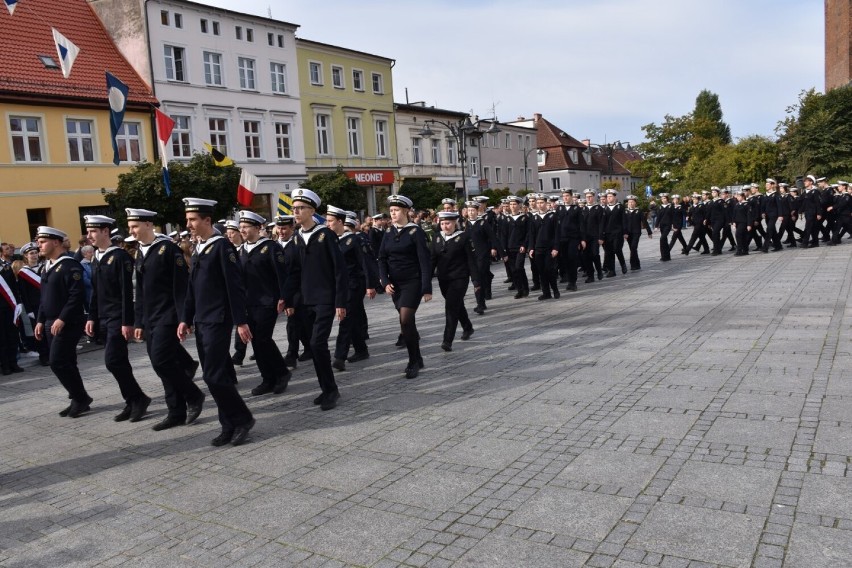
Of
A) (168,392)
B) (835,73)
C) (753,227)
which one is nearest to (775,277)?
(753,227)

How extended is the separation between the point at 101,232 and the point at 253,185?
9.43 meters

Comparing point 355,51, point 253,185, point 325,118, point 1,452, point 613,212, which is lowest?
point 1,452

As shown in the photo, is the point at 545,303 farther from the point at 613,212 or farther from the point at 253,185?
the point at 253,185

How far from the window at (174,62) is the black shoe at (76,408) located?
29.7 meters

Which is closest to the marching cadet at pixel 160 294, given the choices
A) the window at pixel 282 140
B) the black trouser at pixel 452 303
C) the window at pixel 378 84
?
the black trouser at pixel 452 303

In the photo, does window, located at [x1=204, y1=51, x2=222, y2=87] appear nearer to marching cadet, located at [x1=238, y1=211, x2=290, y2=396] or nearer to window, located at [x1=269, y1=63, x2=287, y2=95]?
window, located at [x1=269, y1=63, x2=287, y2=95]

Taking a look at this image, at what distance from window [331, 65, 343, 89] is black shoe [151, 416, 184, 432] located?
39.9 meters

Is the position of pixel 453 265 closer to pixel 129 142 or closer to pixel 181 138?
pixel 129 142

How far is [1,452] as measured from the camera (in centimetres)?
666

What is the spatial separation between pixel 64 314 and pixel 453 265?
4977 millimetres

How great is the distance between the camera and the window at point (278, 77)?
4041 cm

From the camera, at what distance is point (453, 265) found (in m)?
10.4

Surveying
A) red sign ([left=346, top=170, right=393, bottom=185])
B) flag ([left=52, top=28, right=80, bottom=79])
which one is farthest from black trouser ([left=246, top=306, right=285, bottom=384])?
red sign ([left=346, top=170, right=393, bottom=185])

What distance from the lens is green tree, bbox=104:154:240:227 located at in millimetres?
24531
